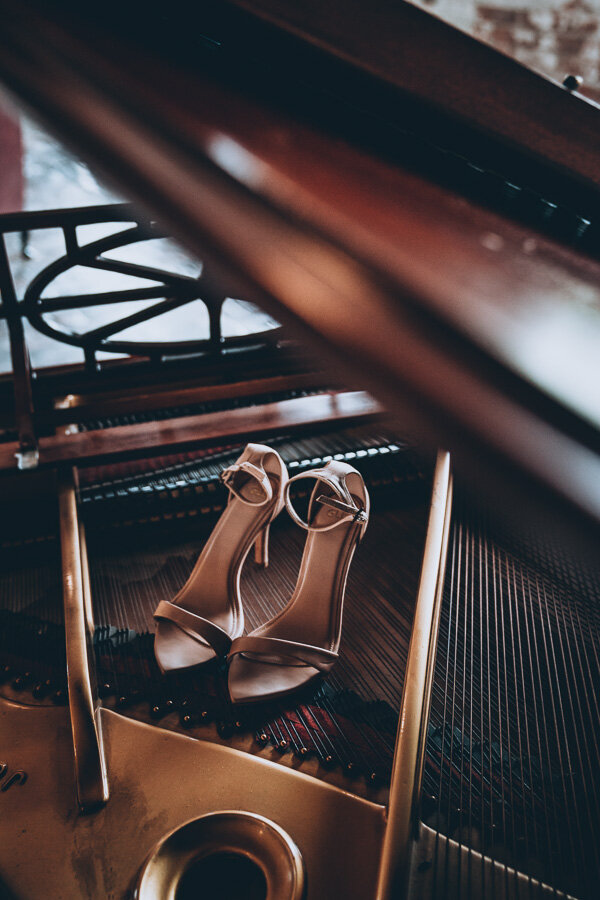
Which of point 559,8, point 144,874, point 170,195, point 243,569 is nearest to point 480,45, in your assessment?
point 170,195

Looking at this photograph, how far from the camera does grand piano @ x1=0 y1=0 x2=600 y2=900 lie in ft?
0.58

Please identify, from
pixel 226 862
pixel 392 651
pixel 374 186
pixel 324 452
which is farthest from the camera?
pixel 324 452

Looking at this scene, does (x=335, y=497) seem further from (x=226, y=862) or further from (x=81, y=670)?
(x=226, y=862)

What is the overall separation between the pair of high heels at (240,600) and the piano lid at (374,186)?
3.43 feet

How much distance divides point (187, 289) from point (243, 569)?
92 cm

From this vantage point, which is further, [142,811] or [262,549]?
[262,549]

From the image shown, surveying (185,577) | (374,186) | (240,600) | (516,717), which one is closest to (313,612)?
(240,600)

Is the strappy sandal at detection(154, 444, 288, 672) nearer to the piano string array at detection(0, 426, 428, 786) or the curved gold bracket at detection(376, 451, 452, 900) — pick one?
the piano string array at detection(0, 426, 428, 786)

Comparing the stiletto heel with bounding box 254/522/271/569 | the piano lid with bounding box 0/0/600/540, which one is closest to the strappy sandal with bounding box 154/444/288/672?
the stiletto heel with bounding box 254/522/271/569

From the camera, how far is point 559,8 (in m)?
4.09

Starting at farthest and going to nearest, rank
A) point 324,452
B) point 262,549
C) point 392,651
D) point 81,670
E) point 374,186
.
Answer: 1. point 324,452
2. point 262,549
3. point 392,651
4. point 81,670
5. point 374,186

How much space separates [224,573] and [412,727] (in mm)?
692

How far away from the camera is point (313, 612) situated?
4.67 ft

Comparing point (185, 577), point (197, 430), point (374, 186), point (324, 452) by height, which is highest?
point (374, 186)
